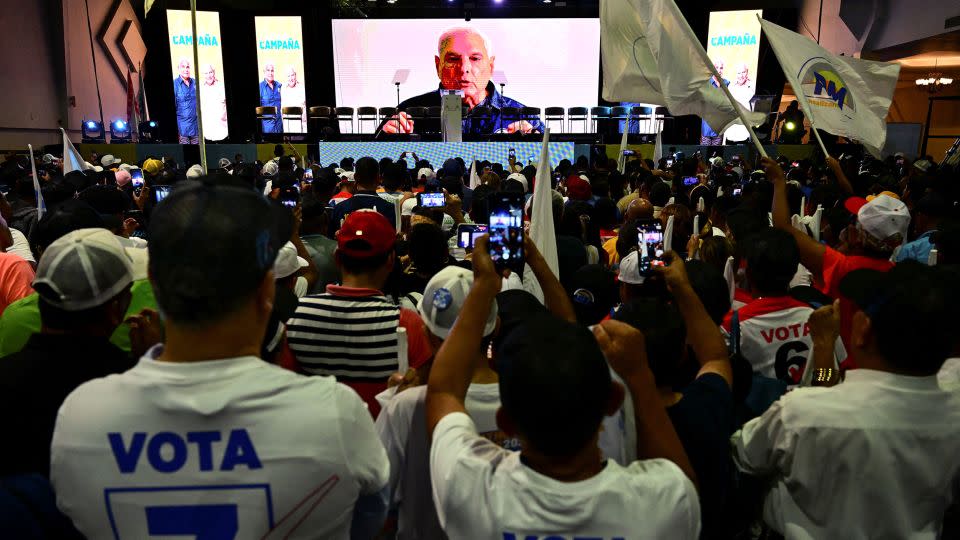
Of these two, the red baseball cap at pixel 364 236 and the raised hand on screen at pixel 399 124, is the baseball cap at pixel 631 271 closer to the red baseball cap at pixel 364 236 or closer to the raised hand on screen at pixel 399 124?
the red baseball cap at pixel 364 236

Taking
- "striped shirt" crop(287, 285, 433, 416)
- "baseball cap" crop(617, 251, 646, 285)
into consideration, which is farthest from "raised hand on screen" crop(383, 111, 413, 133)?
"striped shirt" crop(287, 285, 433, 416)

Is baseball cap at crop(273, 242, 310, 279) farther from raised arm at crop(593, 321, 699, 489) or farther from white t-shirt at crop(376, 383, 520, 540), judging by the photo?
raised arm at crop(593, 321, 699, 489)

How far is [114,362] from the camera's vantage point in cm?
172

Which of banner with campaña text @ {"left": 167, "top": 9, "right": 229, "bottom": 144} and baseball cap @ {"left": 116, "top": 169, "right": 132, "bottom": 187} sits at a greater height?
banner with campaña text @ {"left": 167, "top": 9, "right": 229, "bottom": 144}

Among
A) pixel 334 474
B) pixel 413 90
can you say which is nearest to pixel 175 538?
pixel 334 474

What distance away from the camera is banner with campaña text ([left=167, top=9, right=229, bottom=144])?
1912 centimetres

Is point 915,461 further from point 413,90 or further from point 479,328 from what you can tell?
point 413,90

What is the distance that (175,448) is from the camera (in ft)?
4.01

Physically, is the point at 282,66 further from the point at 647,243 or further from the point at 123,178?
the point at 647,243

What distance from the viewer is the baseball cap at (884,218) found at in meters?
3.09

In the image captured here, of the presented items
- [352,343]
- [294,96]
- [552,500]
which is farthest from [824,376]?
[294,96]

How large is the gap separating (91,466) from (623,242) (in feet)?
9.86

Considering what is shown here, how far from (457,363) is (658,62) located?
3.41 meters

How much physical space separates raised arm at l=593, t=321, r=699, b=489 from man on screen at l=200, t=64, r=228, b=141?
1979 centimetres
